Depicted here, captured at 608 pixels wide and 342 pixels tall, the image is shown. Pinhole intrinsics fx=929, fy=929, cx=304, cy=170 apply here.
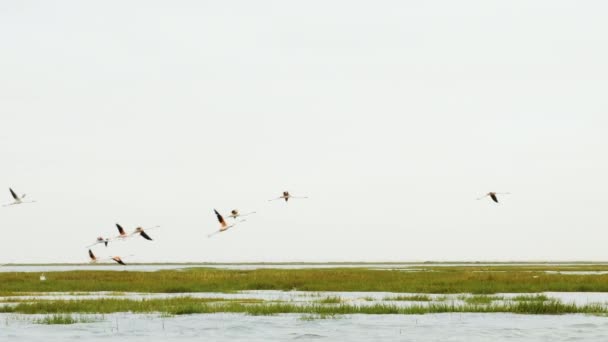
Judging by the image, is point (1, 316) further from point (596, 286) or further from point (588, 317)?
point (596, 286)

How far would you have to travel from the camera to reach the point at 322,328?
82.1 ft

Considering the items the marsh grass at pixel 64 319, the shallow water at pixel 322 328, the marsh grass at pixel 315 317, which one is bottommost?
the shallow water at pixel 322 328

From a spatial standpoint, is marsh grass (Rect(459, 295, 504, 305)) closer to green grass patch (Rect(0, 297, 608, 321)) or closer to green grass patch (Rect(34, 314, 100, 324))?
green grass patch (Rect(0, 297, 608, 321))

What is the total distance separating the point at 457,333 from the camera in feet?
78.5

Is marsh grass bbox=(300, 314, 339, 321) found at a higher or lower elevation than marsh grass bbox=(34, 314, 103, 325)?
lower

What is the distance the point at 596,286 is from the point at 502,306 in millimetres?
14949

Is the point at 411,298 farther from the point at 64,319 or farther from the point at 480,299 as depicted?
the point at 64,319

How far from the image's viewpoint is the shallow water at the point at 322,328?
23.2m

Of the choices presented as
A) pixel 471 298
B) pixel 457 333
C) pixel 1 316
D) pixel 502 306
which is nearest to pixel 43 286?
pixel 1 316

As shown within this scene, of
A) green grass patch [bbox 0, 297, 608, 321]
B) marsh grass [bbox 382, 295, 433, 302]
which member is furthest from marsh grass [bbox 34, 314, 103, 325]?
marsh grass [bbox 382, 295, 433, 302]

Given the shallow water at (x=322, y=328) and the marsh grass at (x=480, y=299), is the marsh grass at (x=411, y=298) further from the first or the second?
the shallow water at (x=322, y=328)

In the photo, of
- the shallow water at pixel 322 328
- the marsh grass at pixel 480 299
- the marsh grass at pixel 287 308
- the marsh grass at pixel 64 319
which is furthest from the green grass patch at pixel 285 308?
the marsh grass at pixel 64 319

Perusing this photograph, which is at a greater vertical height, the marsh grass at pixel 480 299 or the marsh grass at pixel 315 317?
the marsh grass at pixel 480 299

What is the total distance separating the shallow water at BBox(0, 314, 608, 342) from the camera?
76.2 feet
